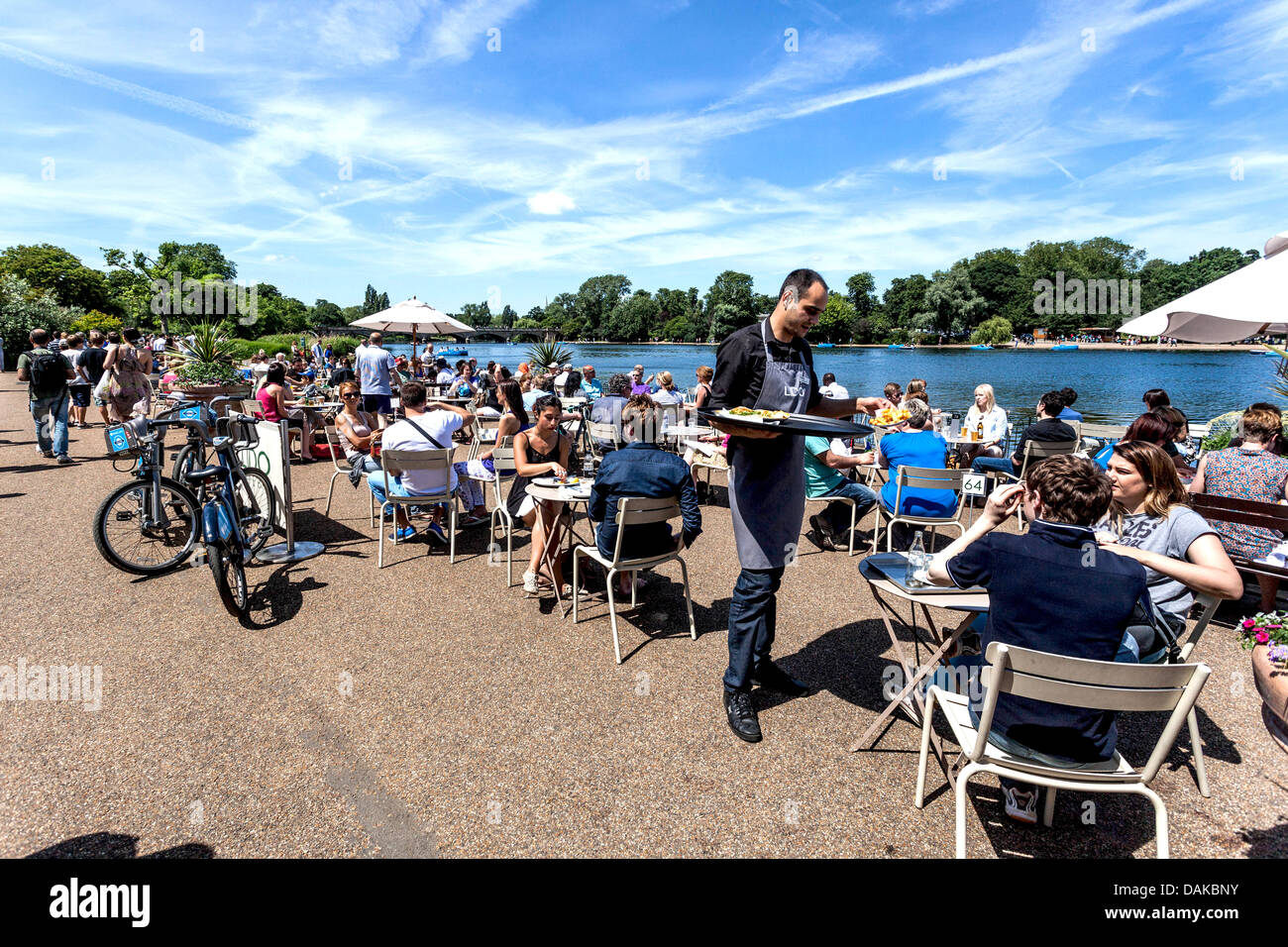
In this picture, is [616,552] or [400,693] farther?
[616,552]

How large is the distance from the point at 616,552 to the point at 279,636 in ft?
7.57

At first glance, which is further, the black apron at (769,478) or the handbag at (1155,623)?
the black apron at (769,478)

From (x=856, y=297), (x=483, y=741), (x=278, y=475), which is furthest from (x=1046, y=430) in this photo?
(x=856, y=297)

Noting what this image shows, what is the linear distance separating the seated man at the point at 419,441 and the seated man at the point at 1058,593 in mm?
4418

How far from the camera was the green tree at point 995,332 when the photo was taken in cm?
9025

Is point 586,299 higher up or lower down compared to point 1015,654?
higher up

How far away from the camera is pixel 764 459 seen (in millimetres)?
2898

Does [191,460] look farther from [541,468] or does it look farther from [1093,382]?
[1093,382]

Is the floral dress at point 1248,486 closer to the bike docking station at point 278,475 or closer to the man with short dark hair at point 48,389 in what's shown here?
the bike docking station at point 278,475

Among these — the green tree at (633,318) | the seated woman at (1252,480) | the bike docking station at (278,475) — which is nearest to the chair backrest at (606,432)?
the bike docking station at (278,475)

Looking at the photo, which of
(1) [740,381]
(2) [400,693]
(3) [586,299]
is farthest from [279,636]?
(3) [586,299]
